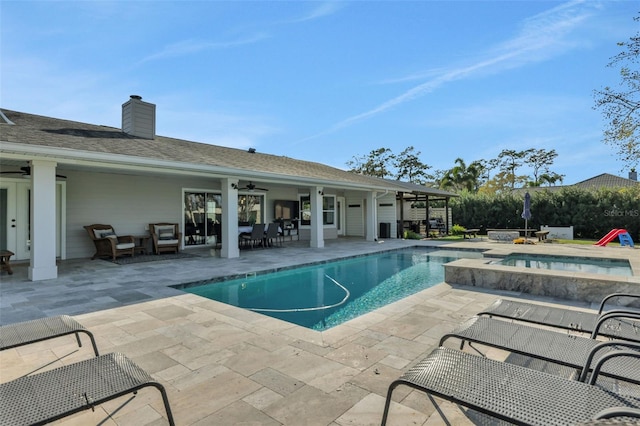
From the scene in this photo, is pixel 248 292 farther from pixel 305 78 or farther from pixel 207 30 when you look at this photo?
pixel 305 78

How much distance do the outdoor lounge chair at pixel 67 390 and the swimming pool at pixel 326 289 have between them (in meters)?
2.99

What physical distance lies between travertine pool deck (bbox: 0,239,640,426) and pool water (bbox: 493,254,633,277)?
3773 mm

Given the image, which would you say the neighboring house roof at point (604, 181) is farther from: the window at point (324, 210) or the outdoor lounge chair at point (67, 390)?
the outdoor lounge chair at point (67, 390)

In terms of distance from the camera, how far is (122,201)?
10.1 meters

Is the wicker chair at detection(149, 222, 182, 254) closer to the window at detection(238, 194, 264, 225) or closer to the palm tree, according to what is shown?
the window at detection(238, 194, 264, 225)

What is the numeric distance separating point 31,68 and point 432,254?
13.5m

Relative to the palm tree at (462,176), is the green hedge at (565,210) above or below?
below

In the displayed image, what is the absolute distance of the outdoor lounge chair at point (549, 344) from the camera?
196 cm

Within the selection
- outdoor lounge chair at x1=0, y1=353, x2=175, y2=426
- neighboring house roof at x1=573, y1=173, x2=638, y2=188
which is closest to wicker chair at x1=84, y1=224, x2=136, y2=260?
outdoor lounge chair at x1=0, y1=353, x2=175, y2=426

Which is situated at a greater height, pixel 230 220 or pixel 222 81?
pixel 222 81

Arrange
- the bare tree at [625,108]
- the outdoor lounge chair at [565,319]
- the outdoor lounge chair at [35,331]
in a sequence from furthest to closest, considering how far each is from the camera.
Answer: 1. the bare tree at [625,108]
2. the outdoor lounge chair at [565,319]
3. the outdoor lounge chair at [35,331]

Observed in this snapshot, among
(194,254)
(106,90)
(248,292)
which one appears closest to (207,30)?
(106,90)

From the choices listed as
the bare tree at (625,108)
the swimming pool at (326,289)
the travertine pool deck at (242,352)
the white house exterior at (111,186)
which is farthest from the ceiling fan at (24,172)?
the bare tree at (625,108)

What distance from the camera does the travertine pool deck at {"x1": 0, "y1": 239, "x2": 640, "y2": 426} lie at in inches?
86.4
